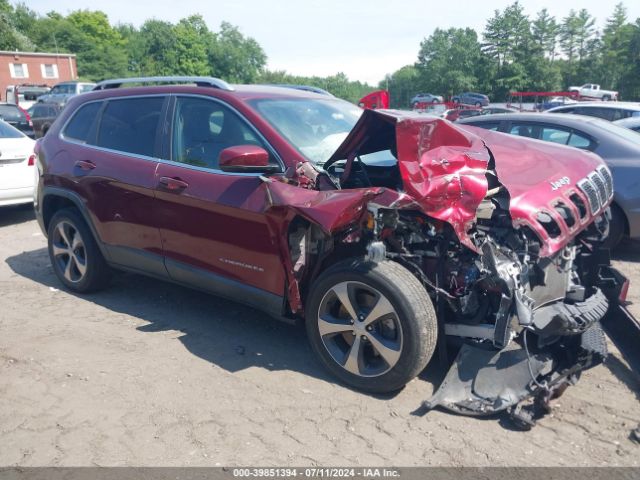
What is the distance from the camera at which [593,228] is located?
397cm

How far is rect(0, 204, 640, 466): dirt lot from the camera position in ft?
9.26

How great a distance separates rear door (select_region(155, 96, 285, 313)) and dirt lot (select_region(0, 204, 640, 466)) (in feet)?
1.61

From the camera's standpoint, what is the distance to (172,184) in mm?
4066

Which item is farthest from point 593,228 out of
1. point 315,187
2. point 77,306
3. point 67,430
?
point 77,306

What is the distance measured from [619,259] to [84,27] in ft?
334

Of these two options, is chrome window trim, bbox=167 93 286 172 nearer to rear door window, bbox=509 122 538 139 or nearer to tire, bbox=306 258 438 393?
tire, bbox=306 258 438 393

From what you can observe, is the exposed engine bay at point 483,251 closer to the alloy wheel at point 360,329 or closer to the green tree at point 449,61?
the alloy wheel at point 360,329

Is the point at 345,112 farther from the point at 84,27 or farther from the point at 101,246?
the point at 84,27

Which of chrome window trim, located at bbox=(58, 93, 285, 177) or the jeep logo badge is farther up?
chrome window trim, located at bbox=(58, 93, 285, 177)

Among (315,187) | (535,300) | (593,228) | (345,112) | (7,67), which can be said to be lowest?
(535,300)

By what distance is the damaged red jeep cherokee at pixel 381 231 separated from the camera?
3.10 meters

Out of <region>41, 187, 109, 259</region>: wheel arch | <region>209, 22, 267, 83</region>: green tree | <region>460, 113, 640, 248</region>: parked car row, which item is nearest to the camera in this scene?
<region>41, 187, 109, 259</region>: wheel arch

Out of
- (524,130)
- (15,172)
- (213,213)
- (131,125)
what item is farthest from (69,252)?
(524,130)

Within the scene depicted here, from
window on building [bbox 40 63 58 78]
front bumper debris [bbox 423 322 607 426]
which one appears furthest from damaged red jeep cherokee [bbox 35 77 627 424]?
window on building [bbox 40 63 58 78]
